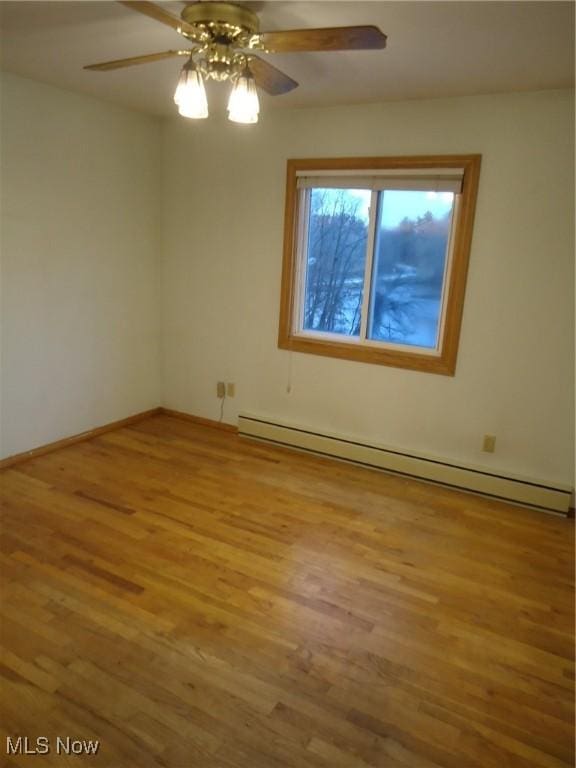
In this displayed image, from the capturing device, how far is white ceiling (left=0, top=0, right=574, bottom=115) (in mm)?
1960

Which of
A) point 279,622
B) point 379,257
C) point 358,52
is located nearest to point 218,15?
point 358,52

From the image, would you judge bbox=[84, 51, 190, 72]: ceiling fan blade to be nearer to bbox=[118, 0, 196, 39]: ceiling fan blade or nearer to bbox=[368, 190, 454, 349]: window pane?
bbox=[118, 0, 196, 39]: ceiling fan blade

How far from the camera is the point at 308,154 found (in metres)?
3.55

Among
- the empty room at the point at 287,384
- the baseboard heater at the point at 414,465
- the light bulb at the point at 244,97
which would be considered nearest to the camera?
the empty room at the point at 287,384

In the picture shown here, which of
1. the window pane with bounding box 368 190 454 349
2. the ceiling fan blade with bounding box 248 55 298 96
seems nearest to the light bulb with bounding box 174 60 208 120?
the ceiling fan blade with bounding box 248 55 298 96

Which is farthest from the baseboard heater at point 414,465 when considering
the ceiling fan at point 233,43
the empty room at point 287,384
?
the ceiling fan at point 233,43

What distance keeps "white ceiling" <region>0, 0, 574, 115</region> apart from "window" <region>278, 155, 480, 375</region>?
0.43 metres

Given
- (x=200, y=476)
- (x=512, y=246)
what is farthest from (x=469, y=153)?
(x=200, y=476)

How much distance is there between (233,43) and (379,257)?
189cm

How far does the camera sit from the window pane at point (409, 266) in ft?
11.0

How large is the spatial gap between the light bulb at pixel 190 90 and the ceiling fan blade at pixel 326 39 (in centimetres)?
27

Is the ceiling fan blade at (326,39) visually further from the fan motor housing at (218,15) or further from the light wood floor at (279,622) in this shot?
the light wood floor at (279,622)

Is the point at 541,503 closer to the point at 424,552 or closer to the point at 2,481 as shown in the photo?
the point at 424,552

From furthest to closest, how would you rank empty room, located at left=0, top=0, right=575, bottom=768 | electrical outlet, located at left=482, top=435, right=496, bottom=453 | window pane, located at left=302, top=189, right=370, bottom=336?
window pane, located at left=302, top=189, right=370, bottom=336
electrical outlet, located at left=482, top=435, right=496, bottom=453
empty room, located at left=0, top=0, right=575, bottom=768
